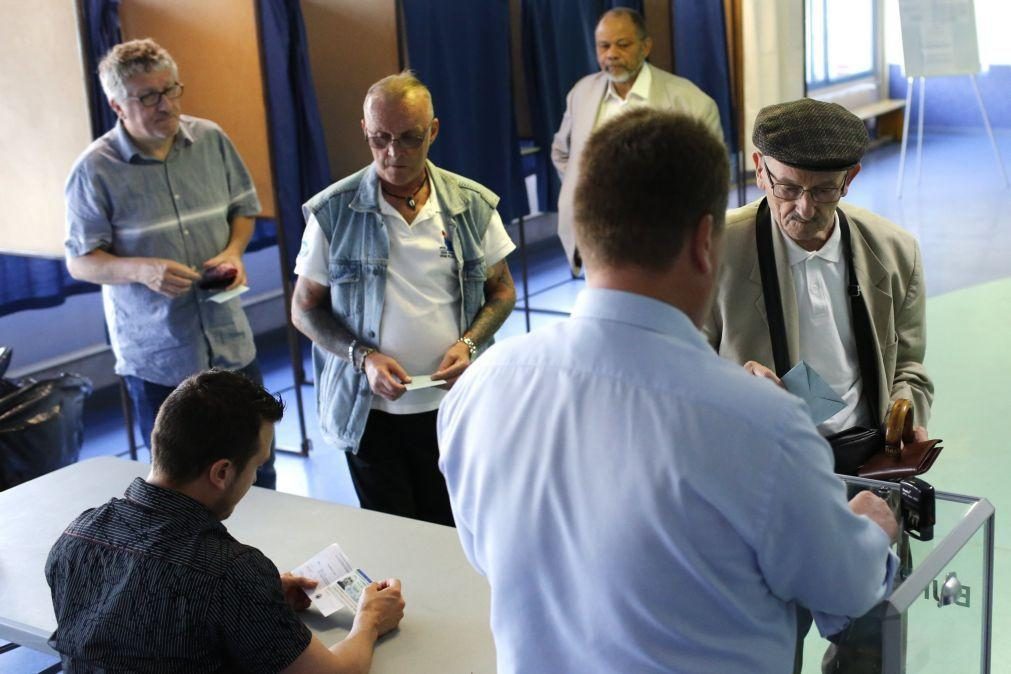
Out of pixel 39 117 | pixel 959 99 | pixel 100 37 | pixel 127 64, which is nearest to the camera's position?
pixel 127 64

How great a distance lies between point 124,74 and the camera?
3.08 meters

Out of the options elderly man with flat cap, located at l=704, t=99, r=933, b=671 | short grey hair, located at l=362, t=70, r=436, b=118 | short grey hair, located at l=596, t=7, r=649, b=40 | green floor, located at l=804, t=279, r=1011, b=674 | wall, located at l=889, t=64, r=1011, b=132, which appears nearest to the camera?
green floor, located at l=804, t=279, r=1011, b=674

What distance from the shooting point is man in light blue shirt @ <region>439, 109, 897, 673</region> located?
1.11m

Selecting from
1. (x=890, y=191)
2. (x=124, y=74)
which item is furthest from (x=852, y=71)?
(x=124, y=74)

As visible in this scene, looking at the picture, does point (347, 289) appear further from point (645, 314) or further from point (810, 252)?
point (645, 314)

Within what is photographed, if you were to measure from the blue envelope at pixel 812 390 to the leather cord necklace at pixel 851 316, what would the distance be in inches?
13.6

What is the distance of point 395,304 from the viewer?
8.94ft

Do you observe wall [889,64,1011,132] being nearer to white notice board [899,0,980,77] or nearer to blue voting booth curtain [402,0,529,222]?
white notice board [899,0,980,77]

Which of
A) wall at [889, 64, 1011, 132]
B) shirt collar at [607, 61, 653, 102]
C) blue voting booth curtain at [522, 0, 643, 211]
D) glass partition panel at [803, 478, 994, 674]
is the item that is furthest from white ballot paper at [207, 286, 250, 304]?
wall at [889, 64, 1011, 132]

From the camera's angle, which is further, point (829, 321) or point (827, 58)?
point (827, 58)

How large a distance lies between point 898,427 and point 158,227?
2160 mm

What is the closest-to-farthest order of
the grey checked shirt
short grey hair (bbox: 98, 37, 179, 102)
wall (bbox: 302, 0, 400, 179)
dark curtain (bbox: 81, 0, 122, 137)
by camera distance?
1. short grey hair (bbox: 98, 37, 179, 102)
2. the grey checked shirt
3. dark curtain (bbox: 81, 0, 122, 137)
4. wall (bbox: 302, 0, 400, 179)

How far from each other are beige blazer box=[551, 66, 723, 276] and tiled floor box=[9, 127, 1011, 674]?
3.55 ft

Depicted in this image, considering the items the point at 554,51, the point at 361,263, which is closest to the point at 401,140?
the point at 361,263
